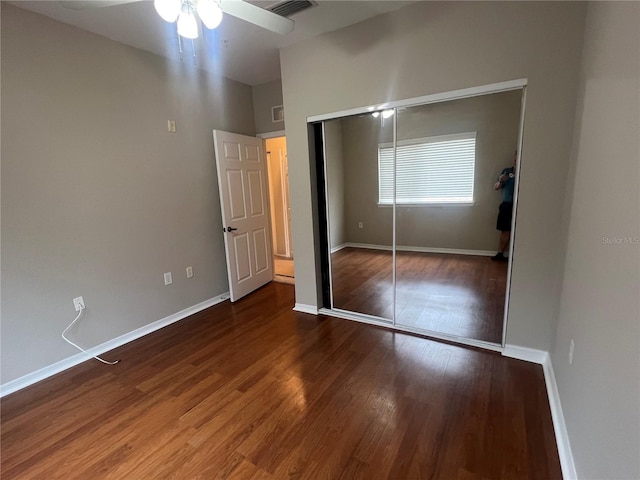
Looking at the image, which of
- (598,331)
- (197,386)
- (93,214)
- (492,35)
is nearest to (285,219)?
(93,214)

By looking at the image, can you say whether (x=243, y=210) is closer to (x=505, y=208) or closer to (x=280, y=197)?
(x=280, y=197)

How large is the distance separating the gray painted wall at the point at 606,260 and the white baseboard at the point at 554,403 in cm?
7

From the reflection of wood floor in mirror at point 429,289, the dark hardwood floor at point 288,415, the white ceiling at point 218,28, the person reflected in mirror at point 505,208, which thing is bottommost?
the dark hardwood floor at point 288,415

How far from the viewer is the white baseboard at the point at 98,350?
2.14 metres

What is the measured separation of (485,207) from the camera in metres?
2.59

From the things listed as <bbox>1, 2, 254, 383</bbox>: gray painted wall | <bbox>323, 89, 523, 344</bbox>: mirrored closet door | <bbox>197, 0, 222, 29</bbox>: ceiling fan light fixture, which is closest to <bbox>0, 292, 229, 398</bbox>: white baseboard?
<bbox>1, 2, 254, 383</bbox>: gray painted wall

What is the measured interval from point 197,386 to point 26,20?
2.85m

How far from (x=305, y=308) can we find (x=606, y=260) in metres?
2.58

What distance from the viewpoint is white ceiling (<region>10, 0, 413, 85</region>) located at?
6.96 ft

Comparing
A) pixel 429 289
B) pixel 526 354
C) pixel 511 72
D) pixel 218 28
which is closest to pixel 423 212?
pixel 429 289

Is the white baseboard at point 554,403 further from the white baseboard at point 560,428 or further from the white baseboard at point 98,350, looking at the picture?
the white baseboard at point 98,350

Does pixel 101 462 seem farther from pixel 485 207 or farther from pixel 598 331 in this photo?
pixel 485 207

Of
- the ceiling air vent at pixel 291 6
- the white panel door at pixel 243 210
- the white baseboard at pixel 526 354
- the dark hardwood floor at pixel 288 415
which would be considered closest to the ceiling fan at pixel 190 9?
the ceiling air vent at pixel 291 6

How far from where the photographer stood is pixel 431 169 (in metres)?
2.84
